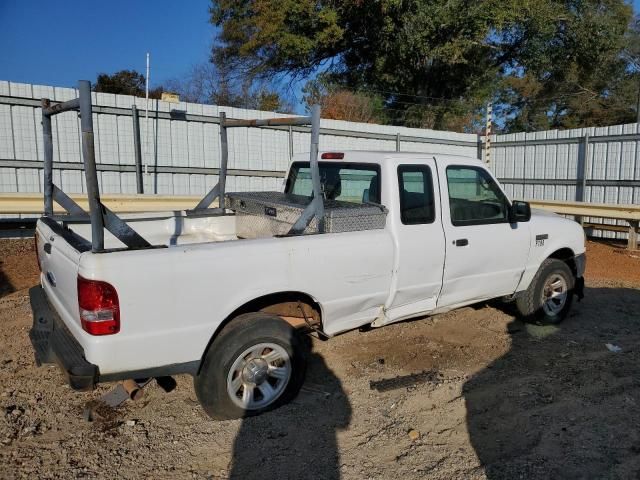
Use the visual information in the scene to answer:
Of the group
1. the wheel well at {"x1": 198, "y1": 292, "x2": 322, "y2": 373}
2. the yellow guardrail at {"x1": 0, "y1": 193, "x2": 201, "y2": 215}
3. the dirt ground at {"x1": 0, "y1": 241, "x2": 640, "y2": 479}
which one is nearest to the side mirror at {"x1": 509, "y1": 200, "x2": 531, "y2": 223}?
the dirt ground at {"x1": 0, "y1": 241, "x2": 640, "y2": 479}

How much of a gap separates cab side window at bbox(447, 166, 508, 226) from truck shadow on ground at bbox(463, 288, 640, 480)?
133cm

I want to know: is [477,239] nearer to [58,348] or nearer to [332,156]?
[332,156]

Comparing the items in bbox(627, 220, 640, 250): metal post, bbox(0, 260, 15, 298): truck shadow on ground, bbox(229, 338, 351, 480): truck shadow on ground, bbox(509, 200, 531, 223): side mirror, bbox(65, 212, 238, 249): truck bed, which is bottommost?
bbox(229, 338, 351, 480): truck shadow on ground

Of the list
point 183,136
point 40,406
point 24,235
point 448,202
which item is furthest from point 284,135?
point 40,406

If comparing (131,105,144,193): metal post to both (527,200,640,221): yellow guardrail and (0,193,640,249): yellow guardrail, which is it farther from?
(527,200,640,221): yellow guardrail

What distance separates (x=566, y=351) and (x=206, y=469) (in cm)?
364

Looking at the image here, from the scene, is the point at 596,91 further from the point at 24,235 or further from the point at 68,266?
the point at 68,266

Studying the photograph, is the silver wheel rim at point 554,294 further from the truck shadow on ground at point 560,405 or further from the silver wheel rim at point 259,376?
the silver wheel rim at point 259,376

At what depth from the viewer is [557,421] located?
374 centimetres

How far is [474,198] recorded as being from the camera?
5086mm

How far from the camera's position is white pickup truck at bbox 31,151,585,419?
10.2 ft

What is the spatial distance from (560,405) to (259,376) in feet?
7.43

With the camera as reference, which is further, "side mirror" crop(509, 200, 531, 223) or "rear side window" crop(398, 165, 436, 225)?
"side mirror" crop(509, 200, 531, 223)

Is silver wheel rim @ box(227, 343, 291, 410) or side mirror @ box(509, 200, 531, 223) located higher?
side mirror @ box(509, 200, 531, 223)
